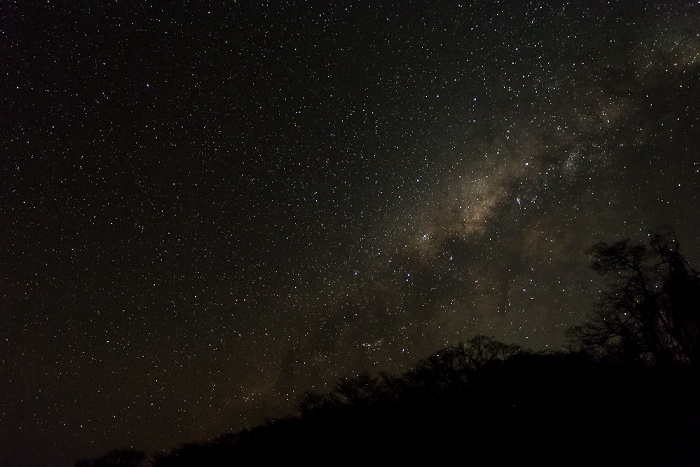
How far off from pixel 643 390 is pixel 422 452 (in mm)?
9244

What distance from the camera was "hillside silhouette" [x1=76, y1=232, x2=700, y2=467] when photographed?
15.1 m

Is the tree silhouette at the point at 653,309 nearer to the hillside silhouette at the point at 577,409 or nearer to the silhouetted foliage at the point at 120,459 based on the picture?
the hillside silhouette at the point at 577,409

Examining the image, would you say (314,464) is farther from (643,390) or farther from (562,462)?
(643,390)

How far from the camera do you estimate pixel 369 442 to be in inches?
936

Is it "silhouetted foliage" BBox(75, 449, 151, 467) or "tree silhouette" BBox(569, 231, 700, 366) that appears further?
"silhouetted foliage" BBox(75, 449, 151, 467)

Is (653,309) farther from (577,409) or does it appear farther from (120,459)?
(120,459)

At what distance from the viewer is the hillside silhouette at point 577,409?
1515 centimetres

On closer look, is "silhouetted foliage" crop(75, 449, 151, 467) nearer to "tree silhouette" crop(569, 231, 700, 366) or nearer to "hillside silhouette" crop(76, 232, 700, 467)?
"hillside silhouette" crop(76, 232, 700, 467)

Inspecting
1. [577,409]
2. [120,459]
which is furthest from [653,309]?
[120,459]

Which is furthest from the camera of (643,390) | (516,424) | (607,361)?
(607,361)

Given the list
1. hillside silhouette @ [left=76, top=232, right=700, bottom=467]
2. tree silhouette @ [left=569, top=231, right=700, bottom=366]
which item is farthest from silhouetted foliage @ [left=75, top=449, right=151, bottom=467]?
tree silhouette @ [left=569, top=231, right=700, bottom=366]

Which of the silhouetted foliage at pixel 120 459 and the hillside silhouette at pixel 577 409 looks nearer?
the hillside silhouette at pixel 577 409

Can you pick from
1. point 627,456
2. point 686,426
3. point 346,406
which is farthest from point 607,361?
point 346,406

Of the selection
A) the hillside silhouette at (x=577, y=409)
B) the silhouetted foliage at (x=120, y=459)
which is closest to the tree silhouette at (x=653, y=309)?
the hillside silhouette at (x=577, y=409)
